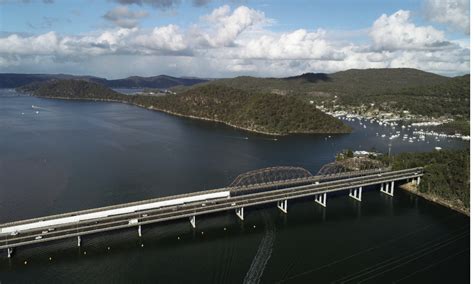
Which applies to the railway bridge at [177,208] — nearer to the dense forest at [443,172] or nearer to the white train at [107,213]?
the white train at [107,213]

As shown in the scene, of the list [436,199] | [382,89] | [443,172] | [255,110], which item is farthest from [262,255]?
[382,89]

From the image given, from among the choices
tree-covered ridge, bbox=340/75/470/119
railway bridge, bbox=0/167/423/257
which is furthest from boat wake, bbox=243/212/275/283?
tree-covered ridge, bbox=340/75/470/119

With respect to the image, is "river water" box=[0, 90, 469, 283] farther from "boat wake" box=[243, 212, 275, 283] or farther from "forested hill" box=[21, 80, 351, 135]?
"forested hill" box=[21, 80, 351, 135]

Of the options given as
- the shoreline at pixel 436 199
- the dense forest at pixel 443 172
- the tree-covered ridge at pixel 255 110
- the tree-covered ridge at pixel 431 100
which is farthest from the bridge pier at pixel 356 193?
the tree-covered ridge at pixel 431 100

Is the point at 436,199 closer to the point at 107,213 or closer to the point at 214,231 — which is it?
the point at 214,231

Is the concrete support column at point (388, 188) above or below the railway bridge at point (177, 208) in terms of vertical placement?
below

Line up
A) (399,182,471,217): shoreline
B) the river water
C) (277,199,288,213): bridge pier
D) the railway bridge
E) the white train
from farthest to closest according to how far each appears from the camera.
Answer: (399,182,471,217): shoreline, (277,199,288,213): bridge pier, the white train, the railway bridge, the river water

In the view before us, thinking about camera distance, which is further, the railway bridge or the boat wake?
the railway bridge
